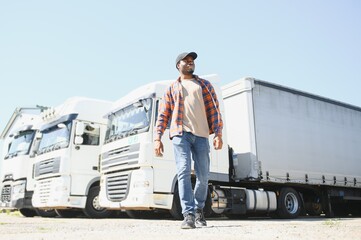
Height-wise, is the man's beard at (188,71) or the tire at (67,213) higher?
the man's beard at (188,71)

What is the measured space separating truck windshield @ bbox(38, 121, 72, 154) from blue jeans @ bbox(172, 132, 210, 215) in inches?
237

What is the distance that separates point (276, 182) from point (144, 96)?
Answer: 3.96 metres

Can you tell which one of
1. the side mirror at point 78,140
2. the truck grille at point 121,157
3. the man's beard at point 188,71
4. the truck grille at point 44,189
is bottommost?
the truck grille at point 44,189

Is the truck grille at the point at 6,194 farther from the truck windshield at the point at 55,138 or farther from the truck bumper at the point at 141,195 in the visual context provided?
the truck bumper at the point at 141,195

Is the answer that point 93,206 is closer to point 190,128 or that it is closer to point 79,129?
point 79,129

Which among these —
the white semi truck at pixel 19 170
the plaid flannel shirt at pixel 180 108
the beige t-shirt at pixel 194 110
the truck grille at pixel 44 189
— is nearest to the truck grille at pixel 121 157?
the truck grille at pixel 44 189

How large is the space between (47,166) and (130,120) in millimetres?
3374

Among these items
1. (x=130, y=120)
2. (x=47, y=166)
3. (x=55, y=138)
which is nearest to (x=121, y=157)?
(x=130, y=120)

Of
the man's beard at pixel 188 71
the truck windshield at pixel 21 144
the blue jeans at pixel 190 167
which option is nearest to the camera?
the blue jeans at pixel 190 167

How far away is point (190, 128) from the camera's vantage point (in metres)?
4.82

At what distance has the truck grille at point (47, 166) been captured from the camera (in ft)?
33.0

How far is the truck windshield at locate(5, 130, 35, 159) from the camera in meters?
12.3

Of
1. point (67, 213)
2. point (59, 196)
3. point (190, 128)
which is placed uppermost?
point (190, 128)

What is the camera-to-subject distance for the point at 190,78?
203 inches
